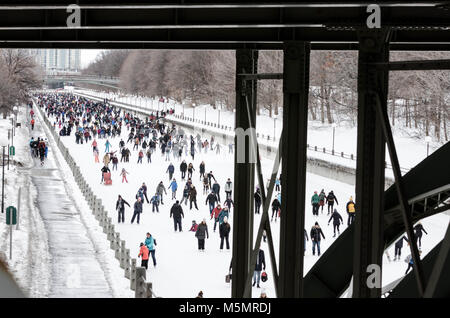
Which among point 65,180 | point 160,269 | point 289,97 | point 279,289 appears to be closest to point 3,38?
point 289,97

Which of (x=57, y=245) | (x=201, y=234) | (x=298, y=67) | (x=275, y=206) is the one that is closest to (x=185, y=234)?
(x=201, y=234)

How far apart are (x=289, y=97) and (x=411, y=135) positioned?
49.1 metres

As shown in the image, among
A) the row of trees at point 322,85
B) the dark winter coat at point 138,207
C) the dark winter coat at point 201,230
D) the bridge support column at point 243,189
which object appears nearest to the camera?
the bridge support column at point 243,189

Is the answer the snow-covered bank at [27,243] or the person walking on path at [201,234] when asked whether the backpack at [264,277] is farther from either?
the snow-covered bank at [27,243]

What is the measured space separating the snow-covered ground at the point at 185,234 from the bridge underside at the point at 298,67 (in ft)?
25.2

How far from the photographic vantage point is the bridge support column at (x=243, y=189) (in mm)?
11211

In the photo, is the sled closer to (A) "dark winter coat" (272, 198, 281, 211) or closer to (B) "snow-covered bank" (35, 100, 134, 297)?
(B) "snow-covered bank" (35, 100, 134, 297)

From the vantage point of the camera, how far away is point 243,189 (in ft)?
37.4

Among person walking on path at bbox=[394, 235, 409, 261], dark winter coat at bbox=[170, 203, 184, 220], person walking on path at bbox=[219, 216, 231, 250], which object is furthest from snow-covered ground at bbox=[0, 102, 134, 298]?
person walking on path at bbox=[394, 235, 409, 261]

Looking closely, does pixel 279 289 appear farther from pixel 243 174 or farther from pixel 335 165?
pixel 335 165

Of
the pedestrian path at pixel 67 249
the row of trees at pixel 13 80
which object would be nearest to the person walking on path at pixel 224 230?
the pedestrian path at pixel 67 249

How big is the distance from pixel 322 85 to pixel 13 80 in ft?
85.6

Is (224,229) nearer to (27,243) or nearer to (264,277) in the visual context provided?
(264,277)

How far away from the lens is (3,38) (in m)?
11.9
